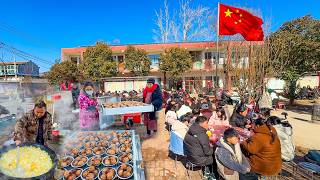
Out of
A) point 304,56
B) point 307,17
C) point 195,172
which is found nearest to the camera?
point 195,172

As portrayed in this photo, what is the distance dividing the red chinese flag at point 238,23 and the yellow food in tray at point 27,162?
8.75 metres

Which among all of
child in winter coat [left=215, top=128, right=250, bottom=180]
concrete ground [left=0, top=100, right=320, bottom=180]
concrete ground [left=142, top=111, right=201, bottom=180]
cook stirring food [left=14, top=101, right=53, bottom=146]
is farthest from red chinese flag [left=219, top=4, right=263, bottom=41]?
cook stirring food [left=14, top=101, right=53, bottom=146]

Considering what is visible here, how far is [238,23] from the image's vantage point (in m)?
10.1

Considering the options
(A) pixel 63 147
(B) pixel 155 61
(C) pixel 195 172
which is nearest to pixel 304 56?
(C) pixel 195 172

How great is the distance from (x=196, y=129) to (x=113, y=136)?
150 centimetres

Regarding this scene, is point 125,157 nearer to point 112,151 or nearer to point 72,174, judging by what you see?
point 112,151

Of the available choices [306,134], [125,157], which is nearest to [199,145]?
[125,157]

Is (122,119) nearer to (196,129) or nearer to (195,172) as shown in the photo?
(195,172)

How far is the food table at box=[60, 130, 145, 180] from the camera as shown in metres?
3.02

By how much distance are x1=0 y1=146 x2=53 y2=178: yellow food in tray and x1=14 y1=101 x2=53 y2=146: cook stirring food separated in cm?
128

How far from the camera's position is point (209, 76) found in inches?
1203

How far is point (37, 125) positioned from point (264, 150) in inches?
140

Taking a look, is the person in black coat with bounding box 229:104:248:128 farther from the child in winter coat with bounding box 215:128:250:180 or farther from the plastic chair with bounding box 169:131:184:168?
the child in winter coat with bounding box 215:128:250:180

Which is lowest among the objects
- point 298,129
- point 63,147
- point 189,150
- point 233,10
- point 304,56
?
point 298,129
